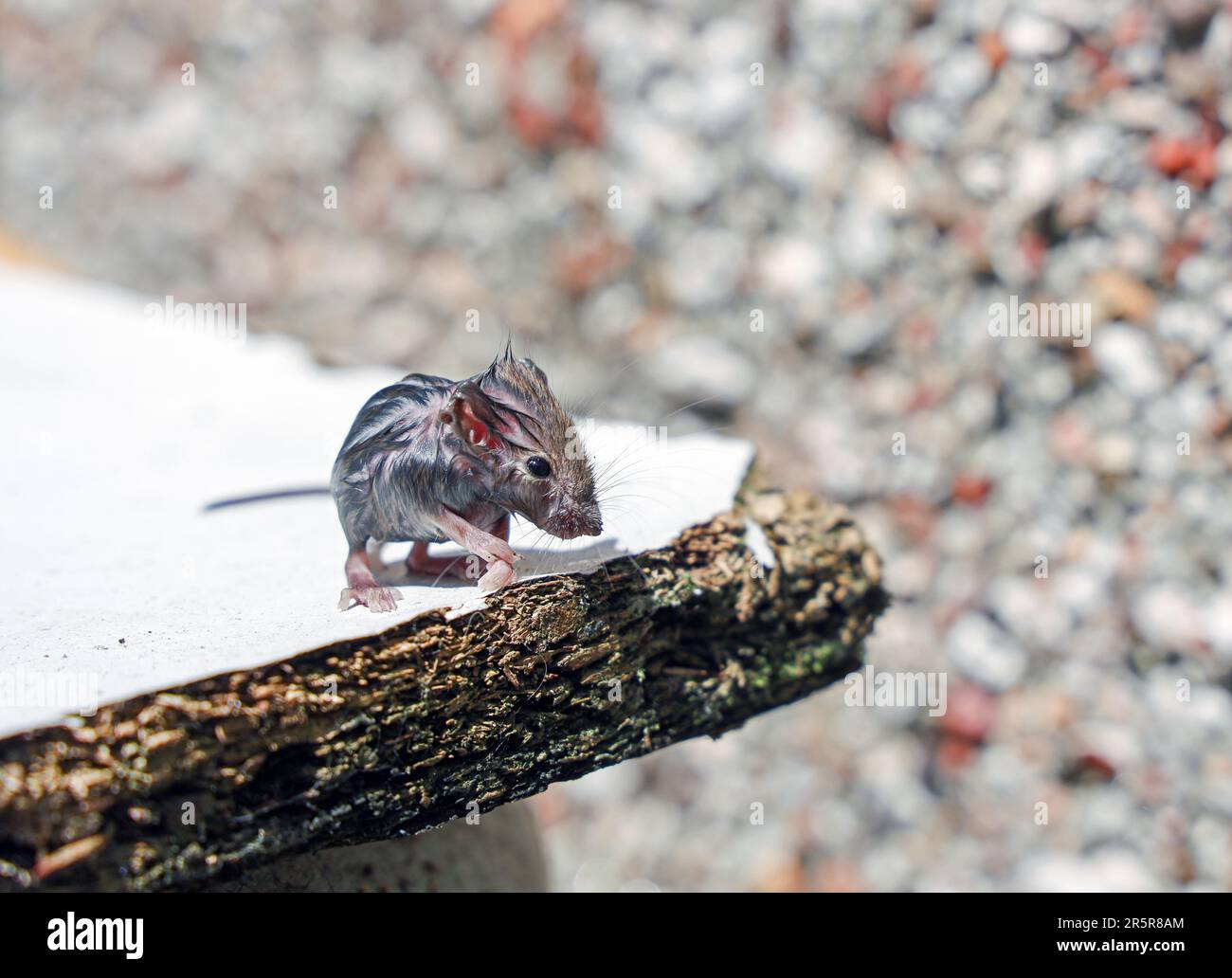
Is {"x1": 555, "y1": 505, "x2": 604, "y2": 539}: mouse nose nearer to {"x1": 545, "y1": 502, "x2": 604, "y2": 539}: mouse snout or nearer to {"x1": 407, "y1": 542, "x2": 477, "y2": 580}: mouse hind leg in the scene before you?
{"x1": 545, "y1": 502, "x2": 604, "y2": 539}: mouse snout

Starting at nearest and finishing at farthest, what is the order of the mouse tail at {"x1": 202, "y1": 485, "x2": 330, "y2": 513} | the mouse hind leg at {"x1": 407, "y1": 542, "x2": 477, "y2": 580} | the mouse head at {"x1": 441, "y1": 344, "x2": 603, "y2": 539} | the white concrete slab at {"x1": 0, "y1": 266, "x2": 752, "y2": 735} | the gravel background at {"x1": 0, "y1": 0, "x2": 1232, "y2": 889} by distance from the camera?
the white concrete slab at {"x1": 0, "y1": 266, "x2": 752, "y2": 735} → the mouse head at {"x1": 441, "y1": 344, "x2": 603, "y2": 539} → the mouse hind leg at {"x1": 407, "y1": 542, "x2": 477, "y2": 580} → the mouse tail at {"x1": 202, "y1": 485, "x2": 330, "y2": 513} → the gravel background at {"x1": 0, "y1": 0, "x2": 1232, "y2": 889}

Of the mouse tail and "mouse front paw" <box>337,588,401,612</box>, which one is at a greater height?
the mouse tail

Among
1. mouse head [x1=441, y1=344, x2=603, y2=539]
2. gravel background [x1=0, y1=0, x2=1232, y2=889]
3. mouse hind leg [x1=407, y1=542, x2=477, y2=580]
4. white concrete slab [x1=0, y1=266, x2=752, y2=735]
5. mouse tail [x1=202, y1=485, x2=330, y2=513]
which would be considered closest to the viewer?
white concrete slab [x1=0, y1=266, x2=752, y2=735]

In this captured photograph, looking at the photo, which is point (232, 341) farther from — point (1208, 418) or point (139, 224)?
point (1208, 418)

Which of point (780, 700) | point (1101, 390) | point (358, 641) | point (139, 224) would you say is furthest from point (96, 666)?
point (139, 224)

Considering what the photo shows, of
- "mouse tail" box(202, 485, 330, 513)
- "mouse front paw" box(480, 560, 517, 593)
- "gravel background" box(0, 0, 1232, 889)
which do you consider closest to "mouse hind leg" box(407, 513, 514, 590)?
"mouse front paw" box(480, 560, 517, 593)

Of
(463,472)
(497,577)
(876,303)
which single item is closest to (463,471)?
(463,472)

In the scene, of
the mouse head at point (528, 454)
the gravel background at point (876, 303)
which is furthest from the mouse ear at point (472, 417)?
the gravel background at point (876, 303)
